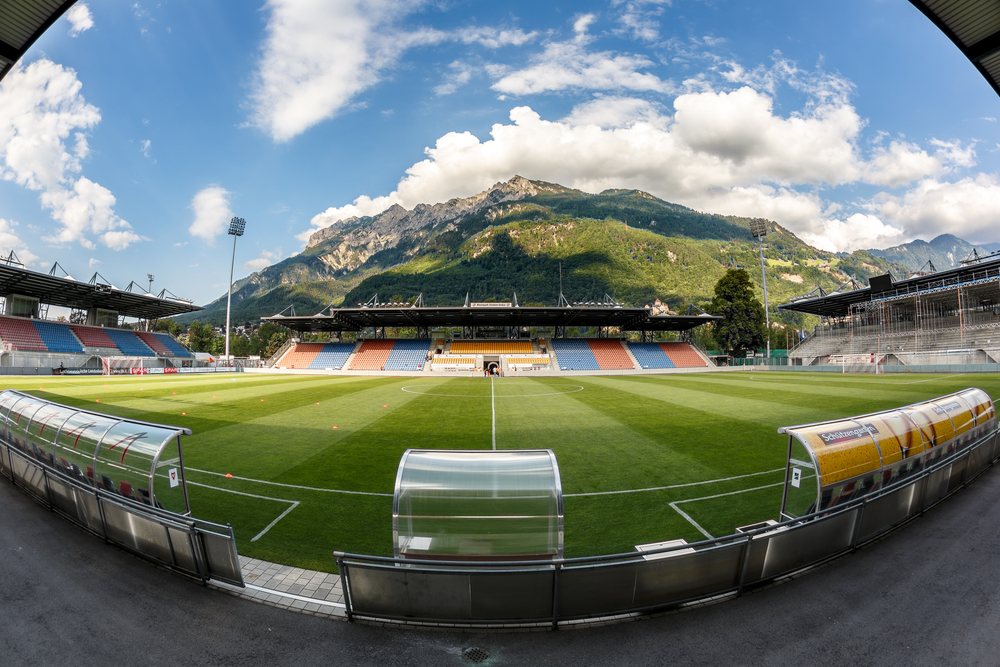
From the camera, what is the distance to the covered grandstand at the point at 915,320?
40.0m

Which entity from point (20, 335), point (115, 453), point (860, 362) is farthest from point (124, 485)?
point (20, 335)

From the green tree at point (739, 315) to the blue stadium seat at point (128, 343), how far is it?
84.1 m

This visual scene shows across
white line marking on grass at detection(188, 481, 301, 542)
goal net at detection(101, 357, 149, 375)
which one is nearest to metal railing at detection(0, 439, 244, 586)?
white line marking on grass at detection(188, 481, 301, 542)

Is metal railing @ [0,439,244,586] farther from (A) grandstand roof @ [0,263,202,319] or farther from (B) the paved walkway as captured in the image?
(A) grandstand roof @ [0,263,202,319]

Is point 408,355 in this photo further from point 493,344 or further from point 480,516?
point 480,516

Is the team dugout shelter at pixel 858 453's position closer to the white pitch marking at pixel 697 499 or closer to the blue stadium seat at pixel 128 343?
the white pitch marking at pixel 697 499

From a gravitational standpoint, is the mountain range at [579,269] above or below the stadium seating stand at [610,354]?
above

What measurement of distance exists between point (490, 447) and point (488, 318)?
42.9 m

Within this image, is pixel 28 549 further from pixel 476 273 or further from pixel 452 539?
pixel 476 273

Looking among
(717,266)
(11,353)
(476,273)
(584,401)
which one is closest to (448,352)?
(584,401)

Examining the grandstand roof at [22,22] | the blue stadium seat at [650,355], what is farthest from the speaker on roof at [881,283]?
the grandstand roof at [22,22]

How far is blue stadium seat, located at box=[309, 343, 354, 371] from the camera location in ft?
173

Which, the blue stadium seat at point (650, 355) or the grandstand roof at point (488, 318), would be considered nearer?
the grandstand roof at point (488, 318)

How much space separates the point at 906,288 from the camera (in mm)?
48656
